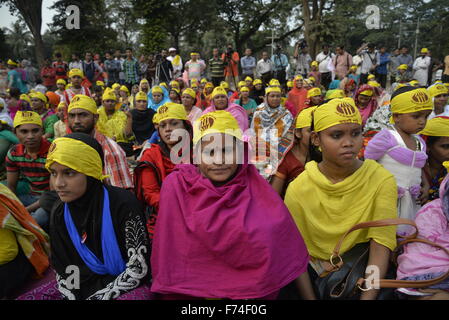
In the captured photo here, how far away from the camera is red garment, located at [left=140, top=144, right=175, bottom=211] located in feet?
9.23

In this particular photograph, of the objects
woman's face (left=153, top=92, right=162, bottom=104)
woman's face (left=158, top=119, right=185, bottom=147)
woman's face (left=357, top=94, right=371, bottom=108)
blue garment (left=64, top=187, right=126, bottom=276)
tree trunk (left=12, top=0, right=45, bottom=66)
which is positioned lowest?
blue garment (left=64, top=187, right=126, bottom=276)

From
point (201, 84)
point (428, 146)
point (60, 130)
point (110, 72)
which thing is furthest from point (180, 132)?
point (110, 72)

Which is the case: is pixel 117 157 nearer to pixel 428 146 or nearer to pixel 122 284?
pixel 122 284

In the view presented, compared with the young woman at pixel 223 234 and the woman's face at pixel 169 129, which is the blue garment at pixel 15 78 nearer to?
the woman's face at pixel 169 129

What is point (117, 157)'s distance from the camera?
3.71 metres

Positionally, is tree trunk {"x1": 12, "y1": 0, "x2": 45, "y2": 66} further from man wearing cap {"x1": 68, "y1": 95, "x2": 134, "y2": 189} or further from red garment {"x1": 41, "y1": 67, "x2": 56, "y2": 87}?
man wearing cap {"x1": 68, "y1": 95, "x2": 134, "y2": 189}

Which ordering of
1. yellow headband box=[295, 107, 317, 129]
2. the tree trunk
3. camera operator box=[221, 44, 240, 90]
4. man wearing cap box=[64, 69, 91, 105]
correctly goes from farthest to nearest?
the tree trunk
camera operator box=[221, 44, 240, 90]
man wearing cap box=[64, 69, 91, 105]
yellow headband box=[295, 107, 317, 129]

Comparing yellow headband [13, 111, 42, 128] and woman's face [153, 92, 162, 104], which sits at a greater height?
woman's face [153, 92, 162, 104]

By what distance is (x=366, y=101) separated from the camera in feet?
19.6

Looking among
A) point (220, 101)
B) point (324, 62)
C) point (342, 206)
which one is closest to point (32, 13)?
point (324, 62)

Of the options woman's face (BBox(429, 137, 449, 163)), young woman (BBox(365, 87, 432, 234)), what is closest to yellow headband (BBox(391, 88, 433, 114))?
young woman (BBox(365, 87, 432, 234))

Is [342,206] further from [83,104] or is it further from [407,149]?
[83,104]

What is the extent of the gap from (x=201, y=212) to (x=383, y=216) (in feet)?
3.49

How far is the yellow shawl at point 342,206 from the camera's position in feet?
6.42
